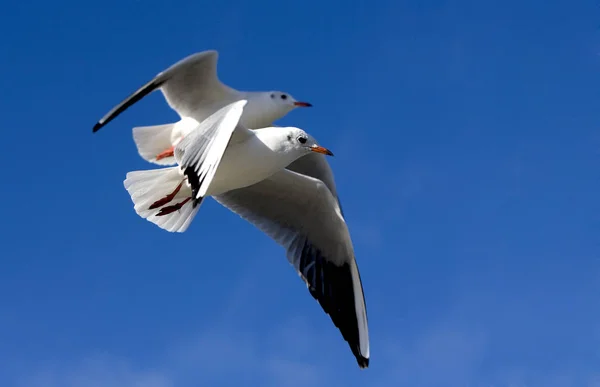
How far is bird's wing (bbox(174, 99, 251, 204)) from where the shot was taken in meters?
4.91

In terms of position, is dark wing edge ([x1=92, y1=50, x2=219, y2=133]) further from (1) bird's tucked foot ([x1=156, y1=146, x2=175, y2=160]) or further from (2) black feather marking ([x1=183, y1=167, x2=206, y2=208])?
(2) black feather marking ([x1=183, y1=167, x2=206, y2=208])

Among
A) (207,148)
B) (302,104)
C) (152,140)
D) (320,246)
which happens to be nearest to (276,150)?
(207,148)

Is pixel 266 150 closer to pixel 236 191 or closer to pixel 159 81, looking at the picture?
pixel 236 191

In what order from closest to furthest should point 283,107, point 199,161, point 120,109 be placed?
point 199,161 → point 120,109 → point 283,107

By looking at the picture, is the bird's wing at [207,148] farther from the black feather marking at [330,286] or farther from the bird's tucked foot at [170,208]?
the black feather marking at [330,286]

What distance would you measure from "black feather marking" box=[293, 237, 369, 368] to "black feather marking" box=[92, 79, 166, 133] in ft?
5.14

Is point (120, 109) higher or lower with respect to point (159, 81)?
lower

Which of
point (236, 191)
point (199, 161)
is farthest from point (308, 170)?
point (199, 161)

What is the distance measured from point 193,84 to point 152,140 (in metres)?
0.67

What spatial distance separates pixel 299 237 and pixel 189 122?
6.40ft

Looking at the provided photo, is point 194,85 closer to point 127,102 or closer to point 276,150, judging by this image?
point 127,102

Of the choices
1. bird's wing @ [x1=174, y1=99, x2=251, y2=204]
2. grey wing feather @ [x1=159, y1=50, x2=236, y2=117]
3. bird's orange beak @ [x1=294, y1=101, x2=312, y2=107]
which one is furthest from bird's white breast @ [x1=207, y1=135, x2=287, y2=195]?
bird's orange beak @ [x1=294, y1=101, x2=312, y2=107]

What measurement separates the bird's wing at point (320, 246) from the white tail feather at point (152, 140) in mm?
1783

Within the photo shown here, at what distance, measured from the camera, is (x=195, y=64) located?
7.89 m
